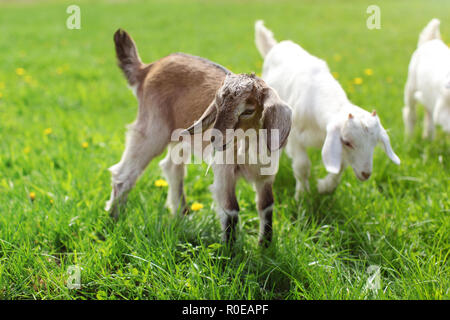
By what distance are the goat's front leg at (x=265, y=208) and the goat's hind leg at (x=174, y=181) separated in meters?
0.72

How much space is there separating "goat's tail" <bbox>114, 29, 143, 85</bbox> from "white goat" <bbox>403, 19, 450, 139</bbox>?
2.18 meters

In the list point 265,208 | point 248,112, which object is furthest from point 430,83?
point 248,112

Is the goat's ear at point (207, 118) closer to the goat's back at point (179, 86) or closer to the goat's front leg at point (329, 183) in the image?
the goat's back at point (179, 86)

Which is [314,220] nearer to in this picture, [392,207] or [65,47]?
[392,207]

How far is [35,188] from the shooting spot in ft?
10.2

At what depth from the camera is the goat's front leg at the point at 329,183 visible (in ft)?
9.61

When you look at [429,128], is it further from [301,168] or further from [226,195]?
[226,195]

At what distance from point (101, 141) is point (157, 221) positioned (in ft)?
5.83

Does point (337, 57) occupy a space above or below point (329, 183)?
above

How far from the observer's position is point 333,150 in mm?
2371

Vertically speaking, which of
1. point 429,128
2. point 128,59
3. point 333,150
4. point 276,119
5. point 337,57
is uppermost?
point 337,57

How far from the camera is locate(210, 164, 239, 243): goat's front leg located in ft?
7.53

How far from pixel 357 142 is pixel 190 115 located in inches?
38.6

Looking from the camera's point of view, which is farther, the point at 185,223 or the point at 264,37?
the point at 264,37
